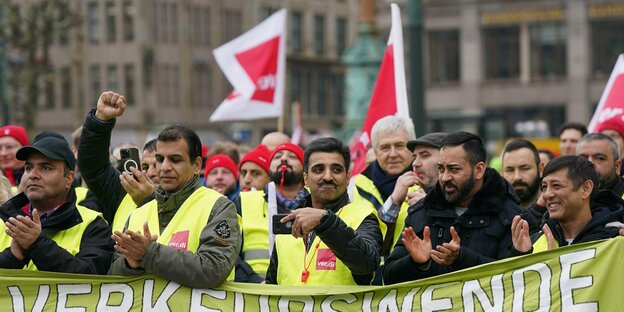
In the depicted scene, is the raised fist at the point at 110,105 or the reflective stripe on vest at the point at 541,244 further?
the raised fist at the point at 110,105

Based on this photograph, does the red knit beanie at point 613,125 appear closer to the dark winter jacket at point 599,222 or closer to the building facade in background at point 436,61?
the dark winter jacket at point 599,222

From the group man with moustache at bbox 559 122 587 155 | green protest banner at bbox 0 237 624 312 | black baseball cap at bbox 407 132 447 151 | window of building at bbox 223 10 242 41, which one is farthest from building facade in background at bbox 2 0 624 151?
green protest banner at bbox 0 237 624 312

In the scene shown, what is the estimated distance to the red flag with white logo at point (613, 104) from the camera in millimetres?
10750

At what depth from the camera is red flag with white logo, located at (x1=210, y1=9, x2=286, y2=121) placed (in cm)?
1404

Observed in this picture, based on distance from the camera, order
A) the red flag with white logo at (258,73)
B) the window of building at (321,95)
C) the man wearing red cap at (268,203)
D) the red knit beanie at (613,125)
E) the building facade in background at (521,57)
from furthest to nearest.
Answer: the window of building at (321,95)
the building facade in background at (521,57)
the red flag with white logo at (258,73)
the red knit beanie at (613,125)
the man wearing red cap at (268,203)

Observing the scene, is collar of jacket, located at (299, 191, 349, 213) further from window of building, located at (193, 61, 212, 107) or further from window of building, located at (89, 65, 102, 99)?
window of building, located at (193, 61, 212, 107)

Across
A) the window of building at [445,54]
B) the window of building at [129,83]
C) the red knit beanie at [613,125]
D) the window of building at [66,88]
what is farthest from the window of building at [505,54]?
the red knit beanie at [613,125]

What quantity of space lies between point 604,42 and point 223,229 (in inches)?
2007

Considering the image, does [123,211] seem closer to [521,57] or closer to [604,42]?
[604,42]

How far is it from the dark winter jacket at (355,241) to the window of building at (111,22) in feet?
168

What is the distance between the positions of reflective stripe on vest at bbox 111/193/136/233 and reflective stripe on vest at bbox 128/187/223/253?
89 cm

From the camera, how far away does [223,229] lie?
6543 millimetres

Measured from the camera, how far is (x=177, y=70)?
2325 inches

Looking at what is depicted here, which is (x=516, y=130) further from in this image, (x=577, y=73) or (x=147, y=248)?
(x=147, y=248)
